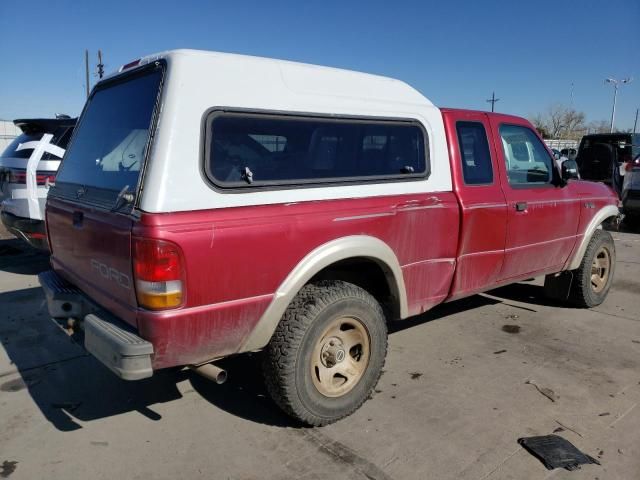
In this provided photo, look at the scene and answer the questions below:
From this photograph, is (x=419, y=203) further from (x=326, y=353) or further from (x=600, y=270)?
(x=600, y=270)

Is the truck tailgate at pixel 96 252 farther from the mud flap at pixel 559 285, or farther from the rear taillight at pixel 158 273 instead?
the mud flap at pixel 559 285

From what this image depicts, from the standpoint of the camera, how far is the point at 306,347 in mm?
2881

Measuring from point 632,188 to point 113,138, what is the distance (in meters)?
10.8

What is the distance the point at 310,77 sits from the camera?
304cm

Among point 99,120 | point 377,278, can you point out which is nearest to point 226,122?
point 99,120

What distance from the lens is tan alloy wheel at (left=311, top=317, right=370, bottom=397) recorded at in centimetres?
305

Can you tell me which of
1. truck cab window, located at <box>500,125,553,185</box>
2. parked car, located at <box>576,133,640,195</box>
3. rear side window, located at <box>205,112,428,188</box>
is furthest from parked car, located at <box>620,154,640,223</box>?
rear side window, located at <box>205,112,428,188</box>

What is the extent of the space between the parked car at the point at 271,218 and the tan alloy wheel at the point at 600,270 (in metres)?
1.91

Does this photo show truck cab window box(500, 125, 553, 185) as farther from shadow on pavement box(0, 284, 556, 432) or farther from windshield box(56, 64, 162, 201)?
windshield box(56, 64, 162, 201)

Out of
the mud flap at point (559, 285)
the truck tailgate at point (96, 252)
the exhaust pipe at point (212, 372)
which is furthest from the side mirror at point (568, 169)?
the truck tailgate at point (96, 252)

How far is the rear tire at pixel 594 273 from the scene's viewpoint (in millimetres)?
5219

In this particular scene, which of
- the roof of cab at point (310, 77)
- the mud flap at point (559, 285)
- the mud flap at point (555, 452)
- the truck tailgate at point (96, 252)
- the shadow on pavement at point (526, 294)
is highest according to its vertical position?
the roof of cab at point (310, 77)

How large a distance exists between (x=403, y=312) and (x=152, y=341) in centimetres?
173

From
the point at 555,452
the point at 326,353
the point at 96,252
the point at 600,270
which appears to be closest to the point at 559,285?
the point at 600,270
